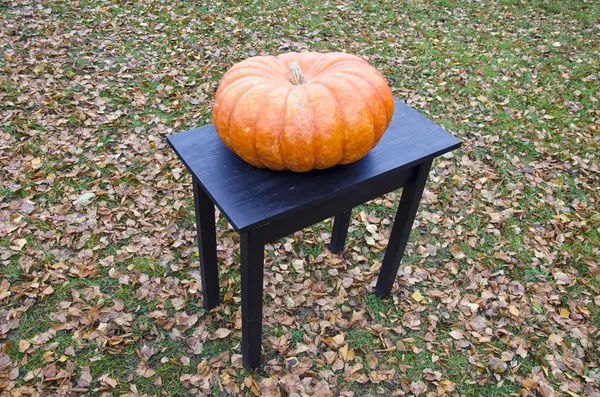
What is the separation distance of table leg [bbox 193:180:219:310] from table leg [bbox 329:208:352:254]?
3.34 ft

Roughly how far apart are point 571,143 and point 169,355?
4497mm

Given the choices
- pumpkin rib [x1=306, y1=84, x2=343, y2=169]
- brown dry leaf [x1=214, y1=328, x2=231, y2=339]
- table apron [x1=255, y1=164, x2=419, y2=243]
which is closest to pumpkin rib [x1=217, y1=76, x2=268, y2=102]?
pumpkin rib [x1=306, y1=84, x2=343, y2=169]

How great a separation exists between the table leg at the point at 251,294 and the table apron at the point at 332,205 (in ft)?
0.24

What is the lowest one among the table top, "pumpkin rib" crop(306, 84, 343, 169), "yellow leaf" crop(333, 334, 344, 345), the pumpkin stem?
"yellow leaf" crop(333, 334, 344, 345)

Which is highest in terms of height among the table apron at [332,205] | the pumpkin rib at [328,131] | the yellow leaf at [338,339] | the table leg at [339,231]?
the pumpkin rib at [328,131]

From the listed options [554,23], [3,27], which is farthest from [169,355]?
[554,23]

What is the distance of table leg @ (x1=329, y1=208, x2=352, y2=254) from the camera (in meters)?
3.56

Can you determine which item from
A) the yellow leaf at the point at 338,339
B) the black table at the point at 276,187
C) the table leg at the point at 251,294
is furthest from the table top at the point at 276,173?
the yellow leaf at the point at 338,339

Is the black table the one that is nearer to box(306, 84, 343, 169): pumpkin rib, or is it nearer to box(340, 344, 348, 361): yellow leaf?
box(306, 84, 343, 169): pumpkin rib

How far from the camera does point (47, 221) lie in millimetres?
3834

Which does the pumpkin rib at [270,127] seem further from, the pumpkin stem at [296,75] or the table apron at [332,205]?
the table apron at [332,205]

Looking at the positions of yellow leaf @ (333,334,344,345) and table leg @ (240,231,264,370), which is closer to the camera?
table leg @ (240,231,264,370)

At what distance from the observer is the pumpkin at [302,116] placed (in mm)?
2072

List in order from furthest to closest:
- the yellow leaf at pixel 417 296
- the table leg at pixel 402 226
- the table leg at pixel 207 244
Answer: the yellow leaf at pixel 417 296 < the table leg at pixel 402 226 < the table leg at pixel 207 244
